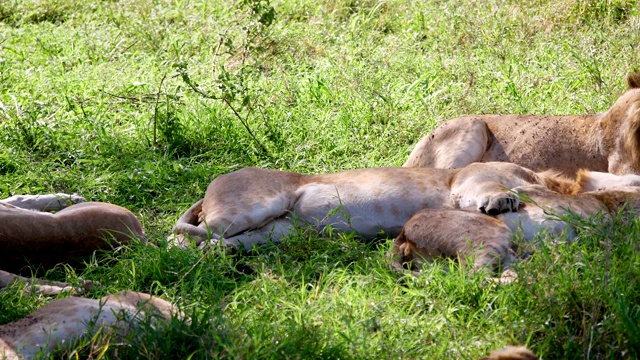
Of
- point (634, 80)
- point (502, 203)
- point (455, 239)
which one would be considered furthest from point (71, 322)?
point (634, 80)

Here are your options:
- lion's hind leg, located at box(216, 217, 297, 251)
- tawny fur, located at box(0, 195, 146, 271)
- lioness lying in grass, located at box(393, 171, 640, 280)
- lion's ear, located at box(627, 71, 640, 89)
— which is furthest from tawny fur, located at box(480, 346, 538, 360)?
lion's ear, located at box(627, 71, 640, 89)

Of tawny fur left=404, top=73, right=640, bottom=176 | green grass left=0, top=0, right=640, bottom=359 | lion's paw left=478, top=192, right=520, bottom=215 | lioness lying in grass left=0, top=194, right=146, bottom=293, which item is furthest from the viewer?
tawny fur left=404, top=73, right=640, bottom=176

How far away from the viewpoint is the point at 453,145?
7.34 meters

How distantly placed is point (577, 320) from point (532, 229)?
46.5 inches

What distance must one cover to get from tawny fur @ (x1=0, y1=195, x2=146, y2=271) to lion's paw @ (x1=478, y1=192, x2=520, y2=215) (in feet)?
6.81

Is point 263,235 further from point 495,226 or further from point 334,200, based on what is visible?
point 495,226

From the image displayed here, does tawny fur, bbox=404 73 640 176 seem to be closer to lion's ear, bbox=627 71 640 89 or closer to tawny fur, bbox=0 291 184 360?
lion's ear, bbox=627 71 640 89

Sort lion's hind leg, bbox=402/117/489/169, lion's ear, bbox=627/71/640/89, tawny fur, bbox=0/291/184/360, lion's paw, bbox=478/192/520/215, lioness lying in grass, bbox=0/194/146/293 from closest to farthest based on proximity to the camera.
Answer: tawny fur, bbox=0/291/184/360
lioness lying in grass, bbox=0/194/146/293
lion's paw, bbox=478/192/520/215
lion's hind leg, bbox=402/117/489/169
lion's ear, bbox=627/71/640/89

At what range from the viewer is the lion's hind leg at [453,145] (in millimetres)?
7277

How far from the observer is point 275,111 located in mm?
8469

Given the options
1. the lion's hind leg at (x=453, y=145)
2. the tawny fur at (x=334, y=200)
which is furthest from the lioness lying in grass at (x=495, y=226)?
the lion's hind leg at (x=453, y=145)

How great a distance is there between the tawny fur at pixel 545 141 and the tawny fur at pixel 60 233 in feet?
8.28

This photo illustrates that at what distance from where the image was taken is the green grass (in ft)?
14.4

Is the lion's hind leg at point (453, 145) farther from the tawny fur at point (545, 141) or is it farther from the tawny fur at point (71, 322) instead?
the tawny fur at point (71, 322)
